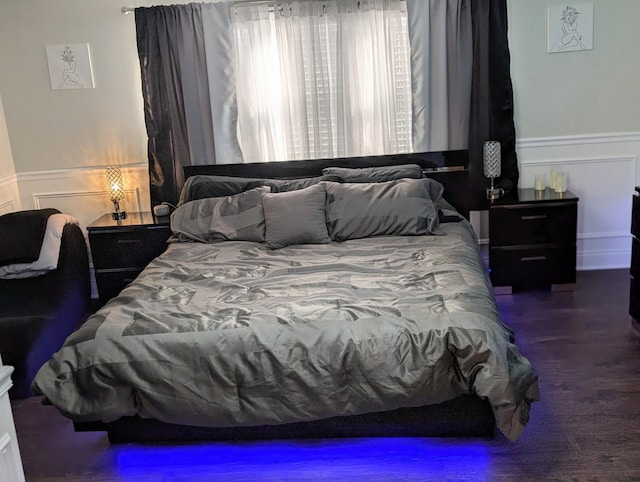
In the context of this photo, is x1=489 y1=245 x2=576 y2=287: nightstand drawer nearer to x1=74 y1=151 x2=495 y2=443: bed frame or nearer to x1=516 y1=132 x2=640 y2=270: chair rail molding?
x1=516 y1=132 x2=640 y2=270: chair rail molding

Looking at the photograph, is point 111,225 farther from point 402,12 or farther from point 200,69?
point 402,12

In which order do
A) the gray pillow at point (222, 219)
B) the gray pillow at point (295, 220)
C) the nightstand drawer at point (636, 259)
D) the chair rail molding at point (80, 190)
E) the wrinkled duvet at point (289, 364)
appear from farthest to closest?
the chair rail molding at point (80, 190) < the gray pillow at point (222, 219) < the gray pillow at point (295, 220) < the nightstand drawer at point (636, 259) < the wrinkled duvet at point (289, 364)

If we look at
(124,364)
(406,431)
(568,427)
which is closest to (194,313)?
(124,364)

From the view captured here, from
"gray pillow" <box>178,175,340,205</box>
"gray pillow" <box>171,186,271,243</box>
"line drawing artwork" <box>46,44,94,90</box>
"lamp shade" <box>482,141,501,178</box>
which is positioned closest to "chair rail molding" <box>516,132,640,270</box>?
"lamp shade" <box>482,141,501,178</box>

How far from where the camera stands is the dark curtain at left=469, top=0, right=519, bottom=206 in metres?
4.00

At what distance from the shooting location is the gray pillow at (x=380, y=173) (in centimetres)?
397

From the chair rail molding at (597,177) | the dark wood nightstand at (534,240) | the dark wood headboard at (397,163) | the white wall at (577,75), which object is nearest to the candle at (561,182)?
the dark wood nightstand at (534,240)

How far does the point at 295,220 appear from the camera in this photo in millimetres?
3600

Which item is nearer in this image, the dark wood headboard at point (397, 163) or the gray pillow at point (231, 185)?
the gray pillow at point (231, 185)

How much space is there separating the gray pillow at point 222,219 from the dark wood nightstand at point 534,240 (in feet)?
4.89

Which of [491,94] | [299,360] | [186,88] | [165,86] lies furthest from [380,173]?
[299,360]

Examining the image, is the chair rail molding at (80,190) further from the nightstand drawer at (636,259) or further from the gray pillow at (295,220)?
the nightstand drawer at (636,259)

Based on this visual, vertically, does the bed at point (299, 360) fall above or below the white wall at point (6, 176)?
below

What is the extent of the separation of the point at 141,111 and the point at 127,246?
0.94 meters
